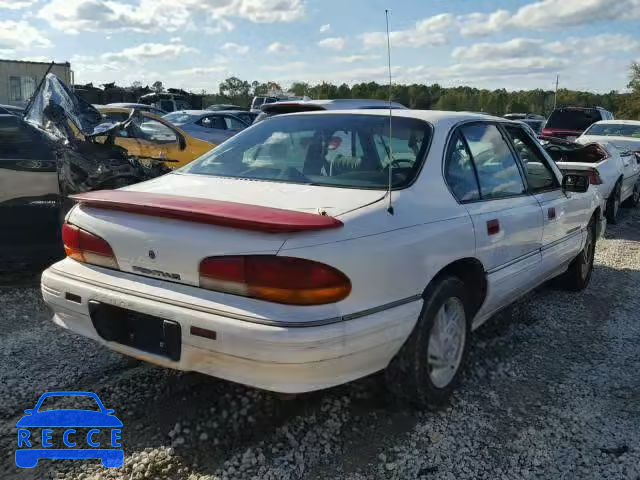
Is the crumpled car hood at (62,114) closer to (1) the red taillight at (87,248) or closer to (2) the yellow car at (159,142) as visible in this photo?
(2) the yellow car at (159,142)

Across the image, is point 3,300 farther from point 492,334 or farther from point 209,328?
point 492,334

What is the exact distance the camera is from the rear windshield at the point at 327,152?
3.09 metres

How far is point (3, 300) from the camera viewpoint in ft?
15.7

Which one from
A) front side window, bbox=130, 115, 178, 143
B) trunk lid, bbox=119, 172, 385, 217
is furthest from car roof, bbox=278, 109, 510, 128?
front side window, bbox=130, 115, 178, 143

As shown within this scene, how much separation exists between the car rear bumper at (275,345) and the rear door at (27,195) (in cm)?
277

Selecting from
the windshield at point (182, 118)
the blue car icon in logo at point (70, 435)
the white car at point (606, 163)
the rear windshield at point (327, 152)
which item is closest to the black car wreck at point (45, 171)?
the rear windshield at point (327, 152)

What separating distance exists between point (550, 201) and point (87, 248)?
304cm

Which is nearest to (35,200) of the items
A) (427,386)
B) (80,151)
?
(80,151)

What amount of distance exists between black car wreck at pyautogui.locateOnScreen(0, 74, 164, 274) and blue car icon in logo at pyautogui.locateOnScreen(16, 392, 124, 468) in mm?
2399

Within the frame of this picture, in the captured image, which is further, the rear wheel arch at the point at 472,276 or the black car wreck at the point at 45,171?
the black car wreck at the point at 45,171

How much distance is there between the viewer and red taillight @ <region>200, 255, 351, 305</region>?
2.35 meters

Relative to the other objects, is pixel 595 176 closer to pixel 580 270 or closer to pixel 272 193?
pixel 580 270

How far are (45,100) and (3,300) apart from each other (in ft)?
7.06

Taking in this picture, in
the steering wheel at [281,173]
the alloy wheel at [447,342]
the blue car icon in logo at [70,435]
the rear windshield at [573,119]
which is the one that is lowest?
the blue car icon in logo at [70,435]
